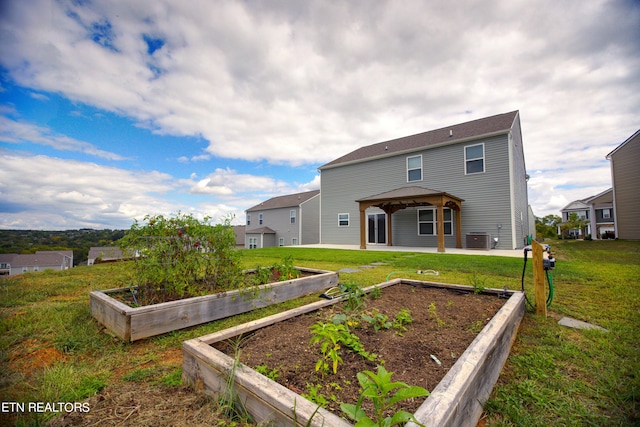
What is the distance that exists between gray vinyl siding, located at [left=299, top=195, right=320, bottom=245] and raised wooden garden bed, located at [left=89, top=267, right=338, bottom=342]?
19.7 metres

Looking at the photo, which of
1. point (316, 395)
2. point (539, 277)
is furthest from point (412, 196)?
point (316, 395)

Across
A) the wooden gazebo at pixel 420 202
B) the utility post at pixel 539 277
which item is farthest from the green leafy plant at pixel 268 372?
the wooden gazebo at pixel 420 202

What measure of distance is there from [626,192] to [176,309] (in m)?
23.4

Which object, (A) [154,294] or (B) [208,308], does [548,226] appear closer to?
(B) [208,308]

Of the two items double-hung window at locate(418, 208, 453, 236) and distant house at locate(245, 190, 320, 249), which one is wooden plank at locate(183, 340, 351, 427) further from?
distant house at locate(245, 190, 320, 249)

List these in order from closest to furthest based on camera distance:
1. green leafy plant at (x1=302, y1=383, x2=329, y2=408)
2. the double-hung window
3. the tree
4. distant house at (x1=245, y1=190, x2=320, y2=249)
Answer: green leafy plant at (x1=302, y1=383, x2=329, y2=408) → the double-hung window → distant house at (x1=245, y1=190, x2=320, y2=249) → the tree

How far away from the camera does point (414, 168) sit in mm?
13984

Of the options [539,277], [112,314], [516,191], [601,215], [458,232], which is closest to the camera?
[112,314]

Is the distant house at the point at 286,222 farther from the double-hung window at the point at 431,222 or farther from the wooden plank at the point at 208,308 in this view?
the wooden plank at the point at 208,308

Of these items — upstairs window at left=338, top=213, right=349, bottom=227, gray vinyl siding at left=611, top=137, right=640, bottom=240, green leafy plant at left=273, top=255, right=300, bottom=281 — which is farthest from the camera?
upstairs window at left=338, top=213, right=349, bottom=227

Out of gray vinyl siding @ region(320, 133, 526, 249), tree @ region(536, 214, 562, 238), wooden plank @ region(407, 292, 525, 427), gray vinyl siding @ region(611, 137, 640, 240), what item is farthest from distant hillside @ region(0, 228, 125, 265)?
tree @ region(536, 214, 562, 238)

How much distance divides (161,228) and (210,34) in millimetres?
4251

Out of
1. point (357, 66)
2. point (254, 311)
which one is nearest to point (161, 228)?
point (254, 311)

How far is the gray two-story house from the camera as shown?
11.3 meters
